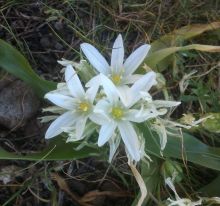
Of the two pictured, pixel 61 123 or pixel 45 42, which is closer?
pixel 61 123

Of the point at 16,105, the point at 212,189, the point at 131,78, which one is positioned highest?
the point at 131,78

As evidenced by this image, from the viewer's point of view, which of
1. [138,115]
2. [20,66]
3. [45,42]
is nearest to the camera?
[138,115]

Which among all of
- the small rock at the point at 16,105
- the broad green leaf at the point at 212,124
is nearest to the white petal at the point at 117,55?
the broad green leaf at the point at 212,124

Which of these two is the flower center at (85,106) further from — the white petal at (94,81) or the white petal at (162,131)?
the white petal at (162,131)

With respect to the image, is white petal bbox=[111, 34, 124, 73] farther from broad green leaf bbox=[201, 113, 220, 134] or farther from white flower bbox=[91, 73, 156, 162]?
broad green leaf bbox=[201, 113, 220, 134]

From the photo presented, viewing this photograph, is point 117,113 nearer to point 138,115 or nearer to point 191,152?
point 138,115

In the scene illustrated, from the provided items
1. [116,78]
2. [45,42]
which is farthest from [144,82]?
[45,42]
